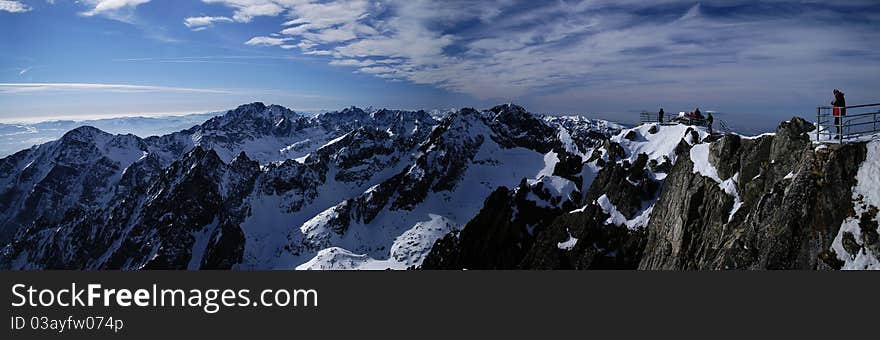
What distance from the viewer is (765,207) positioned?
28.0 m

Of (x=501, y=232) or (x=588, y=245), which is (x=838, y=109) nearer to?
(x=588, y=245)

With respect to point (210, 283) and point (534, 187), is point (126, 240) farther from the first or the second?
point (210, 283)

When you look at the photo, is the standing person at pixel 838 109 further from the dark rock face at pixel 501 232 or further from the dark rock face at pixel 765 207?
the dark rock face at pixel 501 232

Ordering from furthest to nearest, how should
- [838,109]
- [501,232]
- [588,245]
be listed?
[501,232] < [588,245] < [838,109]

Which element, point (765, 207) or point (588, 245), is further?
A: point (588, 245)

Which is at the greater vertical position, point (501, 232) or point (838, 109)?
point (838, 109)

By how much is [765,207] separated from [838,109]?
7143 mm

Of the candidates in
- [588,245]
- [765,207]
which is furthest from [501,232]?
[765,207]

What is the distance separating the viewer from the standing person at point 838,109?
26734 millimetres

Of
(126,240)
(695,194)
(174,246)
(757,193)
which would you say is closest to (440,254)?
(695,194)

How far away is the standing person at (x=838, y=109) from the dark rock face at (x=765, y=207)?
A: 1.58 m

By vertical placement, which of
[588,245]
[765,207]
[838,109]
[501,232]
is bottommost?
[501,232]

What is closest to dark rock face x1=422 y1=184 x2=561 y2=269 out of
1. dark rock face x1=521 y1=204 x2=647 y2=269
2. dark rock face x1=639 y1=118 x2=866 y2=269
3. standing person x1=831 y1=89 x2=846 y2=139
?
dark rock face x1=521 y1=204 x2=647 y2=269

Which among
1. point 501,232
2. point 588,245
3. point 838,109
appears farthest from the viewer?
point 501,232
